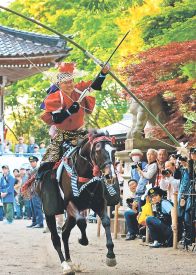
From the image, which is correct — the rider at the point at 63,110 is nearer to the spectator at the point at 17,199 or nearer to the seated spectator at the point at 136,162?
the seated spectator at the point at 136,162

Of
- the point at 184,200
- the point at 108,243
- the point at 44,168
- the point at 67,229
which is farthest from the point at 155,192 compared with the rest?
the point at 108,243

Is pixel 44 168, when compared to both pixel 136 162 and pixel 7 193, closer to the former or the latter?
pixel 136 162

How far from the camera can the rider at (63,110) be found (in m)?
11.4

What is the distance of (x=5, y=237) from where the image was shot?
17.4m

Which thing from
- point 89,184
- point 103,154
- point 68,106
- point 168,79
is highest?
point 168,79

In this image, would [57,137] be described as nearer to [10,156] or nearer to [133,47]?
[133,47]

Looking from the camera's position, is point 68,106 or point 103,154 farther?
point 68,106

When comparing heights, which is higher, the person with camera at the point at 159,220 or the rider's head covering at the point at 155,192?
the rider's head covering at the point at 155,192

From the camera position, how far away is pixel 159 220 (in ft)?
45.4

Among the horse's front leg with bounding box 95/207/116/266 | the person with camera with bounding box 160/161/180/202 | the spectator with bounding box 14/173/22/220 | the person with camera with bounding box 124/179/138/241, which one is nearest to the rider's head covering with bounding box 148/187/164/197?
the person with camera with bounding box 160/161/180/202

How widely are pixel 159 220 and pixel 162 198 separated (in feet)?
1.68

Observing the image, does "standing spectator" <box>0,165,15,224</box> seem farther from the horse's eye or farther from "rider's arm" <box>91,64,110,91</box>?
the horse's eye

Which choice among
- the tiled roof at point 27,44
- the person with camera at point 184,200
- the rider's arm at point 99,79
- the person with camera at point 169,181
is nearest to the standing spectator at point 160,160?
the person with camera at point 169,181

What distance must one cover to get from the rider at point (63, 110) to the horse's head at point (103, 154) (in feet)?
3.27
